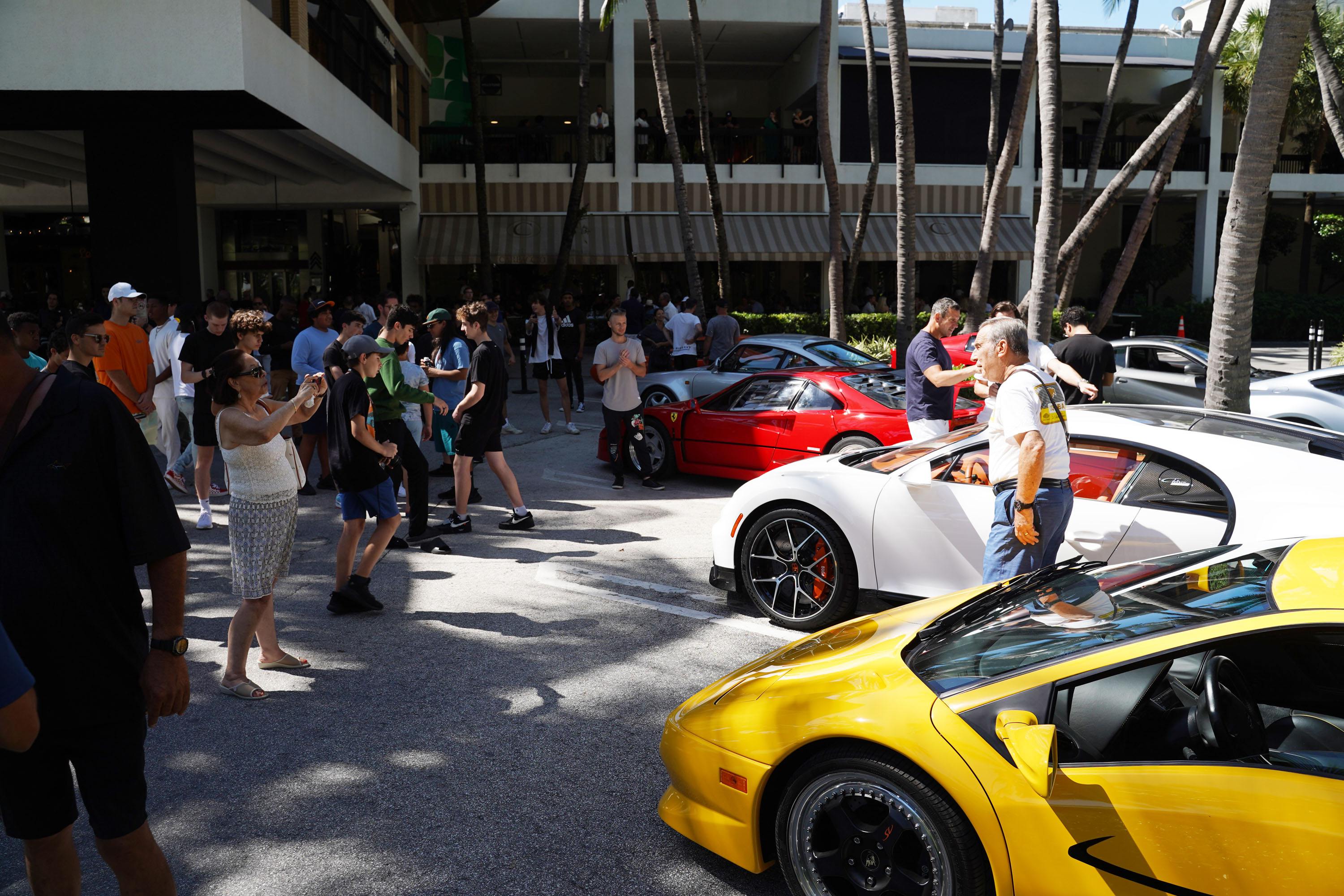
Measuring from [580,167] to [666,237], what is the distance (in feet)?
14.9

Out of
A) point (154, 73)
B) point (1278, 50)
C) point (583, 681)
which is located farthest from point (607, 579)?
point (154, 73)

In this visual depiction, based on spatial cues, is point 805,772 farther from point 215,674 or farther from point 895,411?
point 895,411

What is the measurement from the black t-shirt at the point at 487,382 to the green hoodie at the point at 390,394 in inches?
53.0

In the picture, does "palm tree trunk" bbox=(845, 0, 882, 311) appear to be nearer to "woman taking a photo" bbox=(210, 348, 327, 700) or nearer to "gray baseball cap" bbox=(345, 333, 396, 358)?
"gray baseball cap" bbox=(345, 333, 396, 358)

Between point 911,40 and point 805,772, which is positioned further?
point 911,40

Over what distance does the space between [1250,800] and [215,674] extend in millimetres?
4757

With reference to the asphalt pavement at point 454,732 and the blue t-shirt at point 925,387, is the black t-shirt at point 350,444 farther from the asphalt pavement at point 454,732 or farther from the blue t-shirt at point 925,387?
the blue t-shirt at point 925,387

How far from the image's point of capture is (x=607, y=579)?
715 centimetres

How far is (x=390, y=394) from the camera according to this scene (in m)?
6.82

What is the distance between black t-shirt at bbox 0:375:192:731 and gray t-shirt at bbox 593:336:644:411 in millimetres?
7458

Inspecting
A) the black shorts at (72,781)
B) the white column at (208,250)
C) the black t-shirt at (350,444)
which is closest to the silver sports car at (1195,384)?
the black t-shirt at (350,444)

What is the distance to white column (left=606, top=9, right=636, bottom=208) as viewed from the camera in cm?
2908

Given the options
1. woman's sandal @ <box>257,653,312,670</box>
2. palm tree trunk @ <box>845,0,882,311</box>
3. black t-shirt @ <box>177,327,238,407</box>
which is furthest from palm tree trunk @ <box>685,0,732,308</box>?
woman's sandal @ <box>257,653,312,670</box>

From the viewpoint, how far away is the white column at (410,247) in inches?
1126
